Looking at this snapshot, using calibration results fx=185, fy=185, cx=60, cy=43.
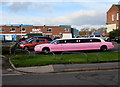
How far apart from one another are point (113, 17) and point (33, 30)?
3025 centimetres

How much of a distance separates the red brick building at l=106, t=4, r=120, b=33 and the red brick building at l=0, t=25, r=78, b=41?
1913cm

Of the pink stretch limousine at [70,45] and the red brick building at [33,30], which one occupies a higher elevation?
the red brick building at [33,30]

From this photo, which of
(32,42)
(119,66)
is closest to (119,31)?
(32,42)

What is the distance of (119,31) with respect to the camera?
4281 cm

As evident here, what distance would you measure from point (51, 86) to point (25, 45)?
1590 cm

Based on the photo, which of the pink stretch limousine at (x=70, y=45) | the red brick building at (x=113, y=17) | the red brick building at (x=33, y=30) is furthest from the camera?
the red brick building at (x=33, y=30)

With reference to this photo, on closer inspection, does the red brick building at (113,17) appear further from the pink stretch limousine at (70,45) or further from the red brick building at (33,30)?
the pink stretch limousine at (70,45)

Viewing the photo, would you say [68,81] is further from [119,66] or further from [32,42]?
[32,42]

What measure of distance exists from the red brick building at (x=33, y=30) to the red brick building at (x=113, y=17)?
1913cm

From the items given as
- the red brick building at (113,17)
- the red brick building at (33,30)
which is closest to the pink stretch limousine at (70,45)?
the red brick building at (113,17)

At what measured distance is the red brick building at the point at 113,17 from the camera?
52.6 meters

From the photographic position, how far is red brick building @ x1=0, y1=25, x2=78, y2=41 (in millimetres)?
68375

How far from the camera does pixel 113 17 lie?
55.3 meters

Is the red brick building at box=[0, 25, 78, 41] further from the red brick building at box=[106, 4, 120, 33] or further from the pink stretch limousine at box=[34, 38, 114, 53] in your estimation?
the pink stretch limousine at box=[34, 38, 114, 53]
